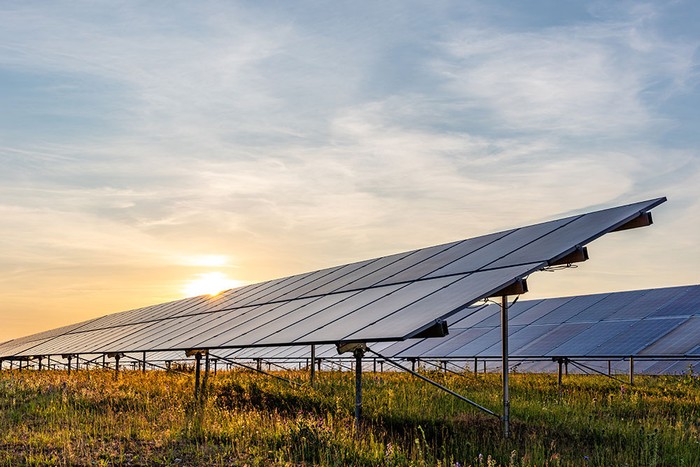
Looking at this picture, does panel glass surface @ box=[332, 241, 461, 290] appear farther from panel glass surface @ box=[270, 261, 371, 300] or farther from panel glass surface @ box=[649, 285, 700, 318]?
panel glass surface @ box=[649, 285, 700, 318]

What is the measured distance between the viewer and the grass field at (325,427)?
10.3 m

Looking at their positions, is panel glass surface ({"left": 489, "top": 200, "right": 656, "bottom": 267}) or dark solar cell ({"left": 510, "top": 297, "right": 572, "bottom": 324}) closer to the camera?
panel glass surface ({"left": 489, "top": 200, "right": 656, "bottom": 267})

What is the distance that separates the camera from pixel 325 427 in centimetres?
1097

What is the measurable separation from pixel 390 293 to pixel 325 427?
168 inches

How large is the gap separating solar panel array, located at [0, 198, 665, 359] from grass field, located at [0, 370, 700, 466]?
145 cm

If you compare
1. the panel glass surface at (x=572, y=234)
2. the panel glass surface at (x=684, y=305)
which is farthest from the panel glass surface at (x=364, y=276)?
the panel glass surface at (x=684, y=305)

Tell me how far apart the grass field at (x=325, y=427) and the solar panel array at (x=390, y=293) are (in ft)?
4.75

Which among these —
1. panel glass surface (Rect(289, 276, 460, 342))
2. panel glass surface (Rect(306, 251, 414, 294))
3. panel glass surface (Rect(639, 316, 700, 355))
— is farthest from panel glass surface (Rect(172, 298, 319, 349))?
panel glass surface (Rect(639, 316, 700, 355))

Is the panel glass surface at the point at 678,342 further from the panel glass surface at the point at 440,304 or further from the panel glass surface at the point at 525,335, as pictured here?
the panel glass surface at the point at 440,304

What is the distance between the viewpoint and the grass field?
10328 mm

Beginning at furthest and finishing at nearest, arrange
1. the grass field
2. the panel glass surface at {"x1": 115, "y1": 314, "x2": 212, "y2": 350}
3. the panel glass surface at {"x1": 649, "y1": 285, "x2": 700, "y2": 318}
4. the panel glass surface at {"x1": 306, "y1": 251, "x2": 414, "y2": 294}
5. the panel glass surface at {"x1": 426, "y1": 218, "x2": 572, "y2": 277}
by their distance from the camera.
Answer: the panel glass surface at {"x1": 649, "y1": 285, "x2": 700, "y2": 318} < the panel glass surface at {"x1": 115, "y1": 314, "x2": 212, "y2": 350} < the panel glass surface at {"x1": 306, "y1": 251, "x2": 414, "y2": 294} < the panel glass surface at {"x1": 426, "y1": 218, "x2": 572, "y2": 277} < the grass field

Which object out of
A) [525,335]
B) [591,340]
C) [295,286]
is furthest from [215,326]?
[525,335]

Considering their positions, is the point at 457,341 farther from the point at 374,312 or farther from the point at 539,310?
the point at 374,312

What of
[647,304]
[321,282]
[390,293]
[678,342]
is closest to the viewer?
[390,293]
